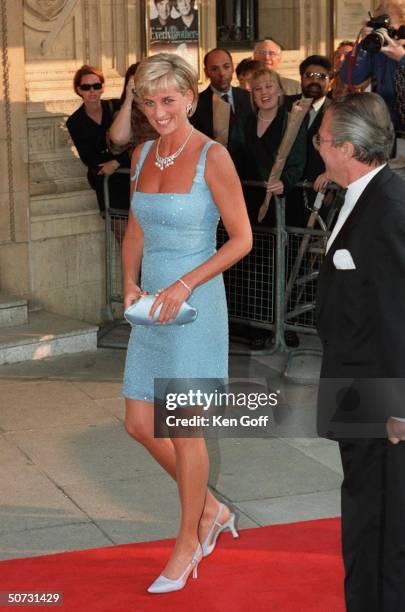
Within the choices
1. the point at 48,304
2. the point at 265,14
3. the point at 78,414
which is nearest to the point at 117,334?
the point at 48,304

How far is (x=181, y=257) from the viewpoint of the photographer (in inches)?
→ 201

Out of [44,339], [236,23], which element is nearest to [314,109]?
[236,23]

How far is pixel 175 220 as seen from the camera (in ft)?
16.7

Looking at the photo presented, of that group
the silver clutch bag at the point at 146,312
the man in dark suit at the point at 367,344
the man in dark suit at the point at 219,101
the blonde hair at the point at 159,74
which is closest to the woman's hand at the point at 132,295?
the silver clutch bag at the point at 146,312

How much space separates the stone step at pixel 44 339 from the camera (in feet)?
29.1

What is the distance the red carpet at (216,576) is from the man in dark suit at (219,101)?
14.5ft

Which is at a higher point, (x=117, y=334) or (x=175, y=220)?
(x=175, y=220)

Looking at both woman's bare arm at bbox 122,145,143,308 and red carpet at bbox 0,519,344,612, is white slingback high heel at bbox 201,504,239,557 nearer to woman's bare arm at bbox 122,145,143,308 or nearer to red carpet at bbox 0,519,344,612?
red carpet at bbox 0,519,344,612

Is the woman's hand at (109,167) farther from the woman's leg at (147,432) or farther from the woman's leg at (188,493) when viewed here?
the woman's leg at (188,493)

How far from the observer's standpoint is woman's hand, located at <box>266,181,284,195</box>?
886 cm

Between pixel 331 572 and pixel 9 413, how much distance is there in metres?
2.94

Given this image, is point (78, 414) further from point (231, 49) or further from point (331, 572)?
point (231, 49)

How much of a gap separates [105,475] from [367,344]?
2.73 meters

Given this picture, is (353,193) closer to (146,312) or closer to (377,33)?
(146,312)
